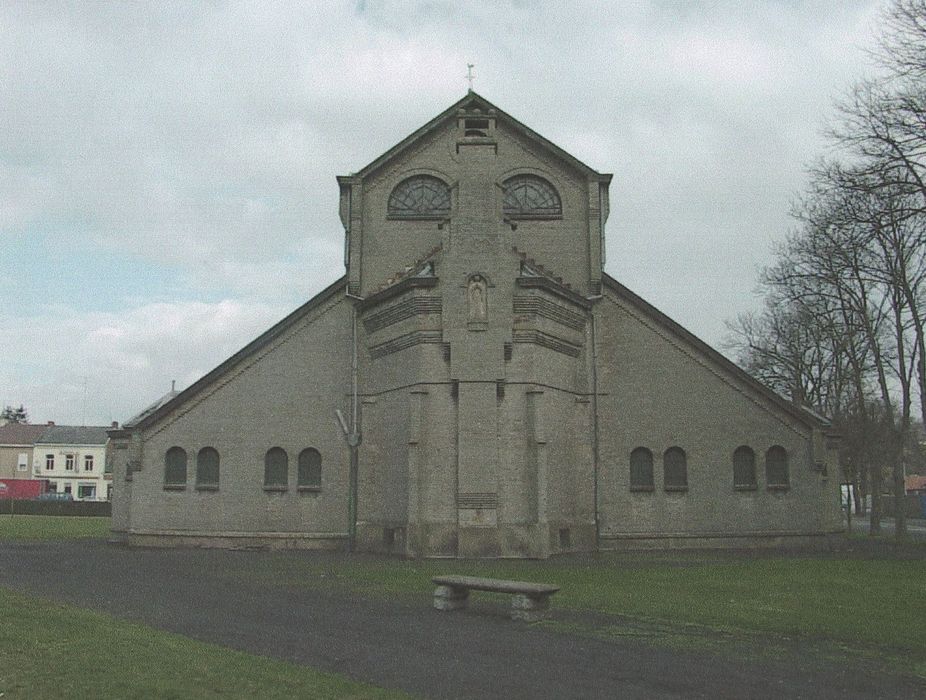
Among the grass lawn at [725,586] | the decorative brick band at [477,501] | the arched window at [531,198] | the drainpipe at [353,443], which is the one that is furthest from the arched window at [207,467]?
the arched window at [531,198]

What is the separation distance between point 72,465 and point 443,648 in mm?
104972

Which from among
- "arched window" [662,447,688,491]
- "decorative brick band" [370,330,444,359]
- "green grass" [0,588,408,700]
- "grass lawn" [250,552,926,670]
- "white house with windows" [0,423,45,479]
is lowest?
"grass lawn" [250,552,926,670]

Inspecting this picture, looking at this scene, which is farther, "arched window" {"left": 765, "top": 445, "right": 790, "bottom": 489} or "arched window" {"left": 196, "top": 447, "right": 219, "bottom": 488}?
"arched window" {"left": 196, "top": 447, "right": 219, "bottom": 488}

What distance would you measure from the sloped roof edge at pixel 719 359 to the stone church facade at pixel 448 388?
0.08 m

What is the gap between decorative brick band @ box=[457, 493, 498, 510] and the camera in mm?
26484

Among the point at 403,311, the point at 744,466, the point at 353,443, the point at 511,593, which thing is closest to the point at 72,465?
the point at 353,443

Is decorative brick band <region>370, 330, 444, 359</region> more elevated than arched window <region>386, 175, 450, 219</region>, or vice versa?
arched window <region>386, 175, 450, 219</region>

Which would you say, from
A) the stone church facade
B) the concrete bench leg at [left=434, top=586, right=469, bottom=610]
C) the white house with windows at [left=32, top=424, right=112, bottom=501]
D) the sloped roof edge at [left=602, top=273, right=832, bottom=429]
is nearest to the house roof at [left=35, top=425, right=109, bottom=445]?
the white house with windows at [left=32, top=424, right=112, bottom=501]

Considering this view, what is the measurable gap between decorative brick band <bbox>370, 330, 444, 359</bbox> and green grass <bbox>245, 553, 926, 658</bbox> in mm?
6721

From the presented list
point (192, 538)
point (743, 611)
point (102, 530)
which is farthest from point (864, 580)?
point (102, 530)

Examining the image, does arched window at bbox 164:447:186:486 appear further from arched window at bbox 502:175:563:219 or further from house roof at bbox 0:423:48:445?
house roof at bbox 0:423:48:445

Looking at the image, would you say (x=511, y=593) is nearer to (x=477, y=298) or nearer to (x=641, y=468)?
(x=477, y=298)

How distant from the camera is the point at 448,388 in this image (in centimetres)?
2773

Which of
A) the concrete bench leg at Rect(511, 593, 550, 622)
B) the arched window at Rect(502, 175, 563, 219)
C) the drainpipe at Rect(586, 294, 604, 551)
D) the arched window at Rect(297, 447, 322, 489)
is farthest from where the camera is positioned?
the arched window at Rect(502, 175, 563, 219)
